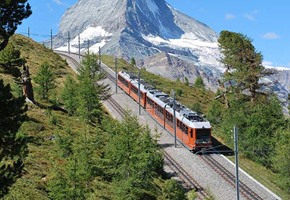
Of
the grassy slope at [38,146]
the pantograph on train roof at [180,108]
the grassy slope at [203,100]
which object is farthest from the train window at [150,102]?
the grassy slope at [203,100]

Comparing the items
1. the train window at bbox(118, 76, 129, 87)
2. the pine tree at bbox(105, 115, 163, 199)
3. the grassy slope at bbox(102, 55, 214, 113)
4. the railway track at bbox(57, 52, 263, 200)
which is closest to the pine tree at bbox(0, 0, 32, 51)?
the pine tree at bbox(105, 115, 163, 199)

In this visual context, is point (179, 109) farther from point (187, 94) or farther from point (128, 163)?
point (187, 94)

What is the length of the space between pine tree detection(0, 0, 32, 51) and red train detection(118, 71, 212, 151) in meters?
29.1

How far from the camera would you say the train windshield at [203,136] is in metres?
46.1

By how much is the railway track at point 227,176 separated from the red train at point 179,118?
5.08 ft

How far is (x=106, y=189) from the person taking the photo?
33.3 meters

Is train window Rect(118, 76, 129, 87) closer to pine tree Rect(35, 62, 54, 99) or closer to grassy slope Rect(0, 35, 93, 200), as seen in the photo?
grassy slope Rect(0, 35, 93, 200)

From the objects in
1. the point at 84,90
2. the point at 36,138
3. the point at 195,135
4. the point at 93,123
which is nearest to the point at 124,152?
the point at 36,138

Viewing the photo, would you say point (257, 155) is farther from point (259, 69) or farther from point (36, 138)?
point (36, 138)

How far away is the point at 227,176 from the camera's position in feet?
136

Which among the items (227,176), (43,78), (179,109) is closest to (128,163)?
Result: (227,176)

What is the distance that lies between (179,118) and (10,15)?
32676 millimetres

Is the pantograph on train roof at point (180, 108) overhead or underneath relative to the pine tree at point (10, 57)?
underneath

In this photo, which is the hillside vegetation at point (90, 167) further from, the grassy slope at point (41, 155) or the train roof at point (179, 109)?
the train roof at point (179, 109)
